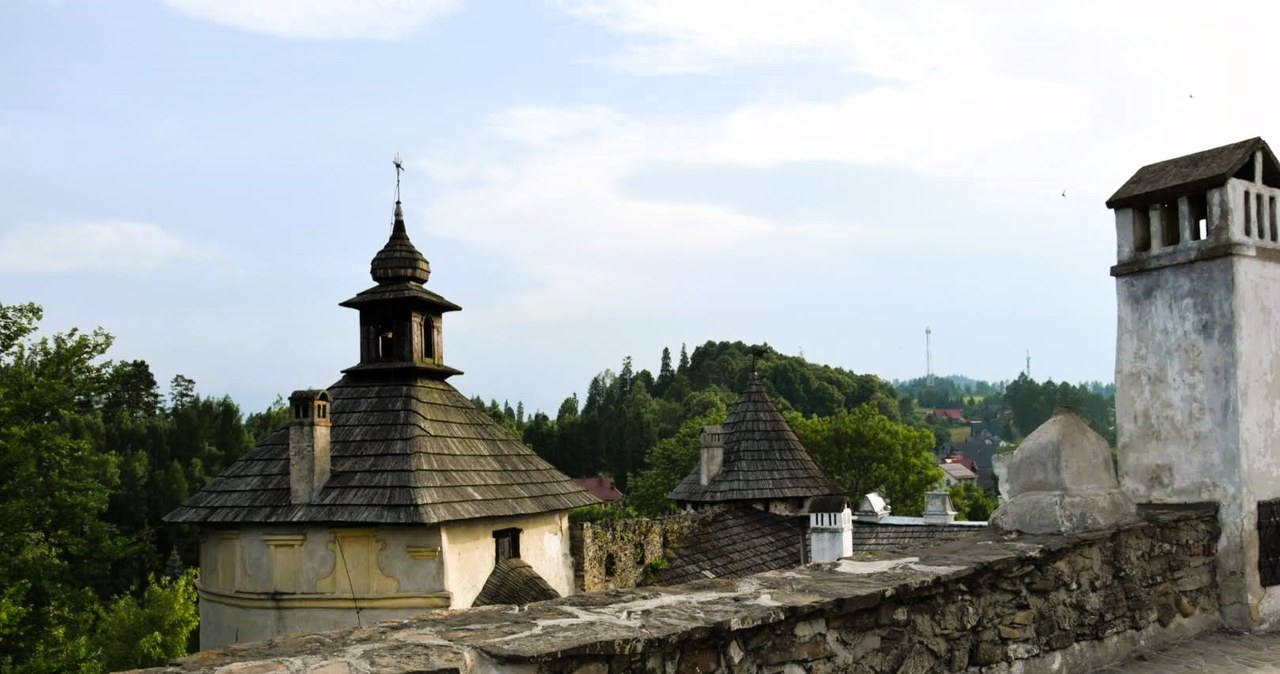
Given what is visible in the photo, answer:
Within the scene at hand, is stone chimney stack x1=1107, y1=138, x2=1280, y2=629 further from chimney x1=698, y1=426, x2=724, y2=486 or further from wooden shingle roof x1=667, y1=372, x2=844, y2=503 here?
chimney x1=698, y1=426, x2=724, y2=486

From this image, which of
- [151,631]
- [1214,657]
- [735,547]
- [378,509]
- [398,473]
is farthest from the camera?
[151,631]

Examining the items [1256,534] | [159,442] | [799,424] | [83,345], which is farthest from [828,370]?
[1256,534]

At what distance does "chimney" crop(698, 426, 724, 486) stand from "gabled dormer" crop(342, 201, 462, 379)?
873 cm

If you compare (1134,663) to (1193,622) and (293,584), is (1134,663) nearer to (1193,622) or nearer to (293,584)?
(1193,622)

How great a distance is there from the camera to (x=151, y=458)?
176 ft

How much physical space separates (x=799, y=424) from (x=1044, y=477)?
137 feet

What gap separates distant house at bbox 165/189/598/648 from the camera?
13.7 meters

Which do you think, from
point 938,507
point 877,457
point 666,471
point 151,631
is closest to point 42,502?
point 151,631

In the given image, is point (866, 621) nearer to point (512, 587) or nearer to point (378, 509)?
point (378, 509)

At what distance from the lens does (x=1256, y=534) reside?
221 inches

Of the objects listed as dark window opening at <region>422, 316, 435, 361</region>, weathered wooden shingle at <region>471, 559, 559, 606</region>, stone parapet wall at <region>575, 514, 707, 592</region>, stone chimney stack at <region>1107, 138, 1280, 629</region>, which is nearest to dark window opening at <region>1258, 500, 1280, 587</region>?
stone chimney stack at <region>1107, 138, 1280, 629</region>

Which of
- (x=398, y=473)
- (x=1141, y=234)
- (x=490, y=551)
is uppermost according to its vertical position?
(x=1141, y=234)

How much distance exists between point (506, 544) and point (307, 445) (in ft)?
11.2

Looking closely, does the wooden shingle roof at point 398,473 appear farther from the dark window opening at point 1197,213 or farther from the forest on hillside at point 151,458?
the dark window opening at point 1197,213
